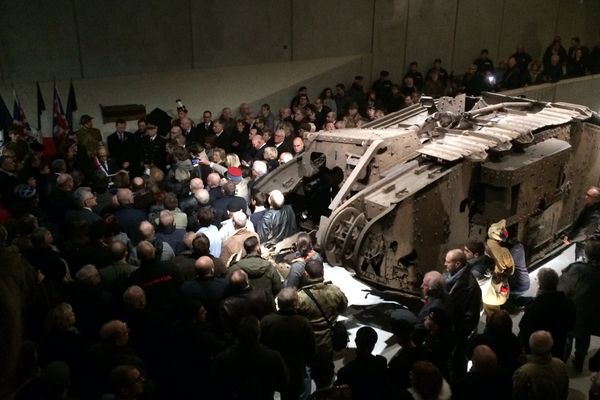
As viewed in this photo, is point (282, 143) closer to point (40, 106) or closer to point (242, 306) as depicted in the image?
point (40, 106)

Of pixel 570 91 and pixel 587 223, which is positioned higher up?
pixel 570 91

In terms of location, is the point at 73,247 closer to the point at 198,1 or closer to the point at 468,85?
the point at 198,1

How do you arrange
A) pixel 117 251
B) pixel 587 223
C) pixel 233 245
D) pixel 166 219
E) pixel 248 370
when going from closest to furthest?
pixel 248 370 < pixel 117 251 < pixel 166 219 < pixel 233 245 < pixel 587 223

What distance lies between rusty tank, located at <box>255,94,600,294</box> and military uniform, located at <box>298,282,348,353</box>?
1.46 meters

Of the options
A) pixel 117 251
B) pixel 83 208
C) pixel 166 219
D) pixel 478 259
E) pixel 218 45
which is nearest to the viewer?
pixel 117 251

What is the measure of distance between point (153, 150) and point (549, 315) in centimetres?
764

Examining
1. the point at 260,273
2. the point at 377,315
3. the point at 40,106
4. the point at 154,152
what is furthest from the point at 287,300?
the point at 40,106

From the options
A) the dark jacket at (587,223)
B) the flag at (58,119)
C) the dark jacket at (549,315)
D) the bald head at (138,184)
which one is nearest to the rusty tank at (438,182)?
Result: the dark jacket at (587,223)

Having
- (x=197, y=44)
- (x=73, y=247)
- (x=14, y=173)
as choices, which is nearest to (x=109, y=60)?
(x=197, y=44)

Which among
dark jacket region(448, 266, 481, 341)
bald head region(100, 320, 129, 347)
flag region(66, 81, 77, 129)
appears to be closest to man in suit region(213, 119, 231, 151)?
flag region(66, 81, 77, 129)

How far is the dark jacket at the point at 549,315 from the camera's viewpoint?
5.97 meters

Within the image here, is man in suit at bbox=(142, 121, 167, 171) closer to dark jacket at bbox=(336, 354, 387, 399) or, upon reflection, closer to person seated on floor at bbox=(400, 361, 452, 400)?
dark jacket at bbox=(336, 354, 387, 399)

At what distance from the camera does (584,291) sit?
6.56 metres

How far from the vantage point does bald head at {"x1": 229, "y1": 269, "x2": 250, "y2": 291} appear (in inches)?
224
